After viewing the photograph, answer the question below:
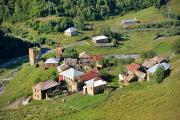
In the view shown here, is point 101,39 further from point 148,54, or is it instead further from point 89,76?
point 89,76

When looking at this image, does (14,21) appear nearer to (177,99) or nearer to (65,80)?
(65,80)

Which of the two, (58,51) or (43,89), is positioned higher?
(58,51)

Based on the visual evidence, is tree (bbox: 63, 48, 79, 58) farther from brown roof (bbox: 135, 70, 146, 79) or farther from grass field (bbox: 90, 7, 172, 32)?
grass field (bbox: 90, 7, 172, 32)

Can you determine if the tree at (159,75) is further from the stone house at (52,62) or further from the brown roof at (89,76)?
the stone house at (52,62)

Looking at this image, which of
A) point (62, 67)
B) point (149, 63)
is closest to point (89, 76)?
point (62, 67)

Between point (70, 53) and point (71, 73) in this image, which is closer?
point (71, 73)

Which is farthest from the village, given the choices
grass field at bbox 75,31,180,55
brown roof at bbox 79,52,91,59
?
grass field at bbox 75,31,180,55

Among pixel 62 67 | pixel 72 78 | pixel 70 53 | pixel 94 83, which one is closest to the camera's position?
pixel 94 83
